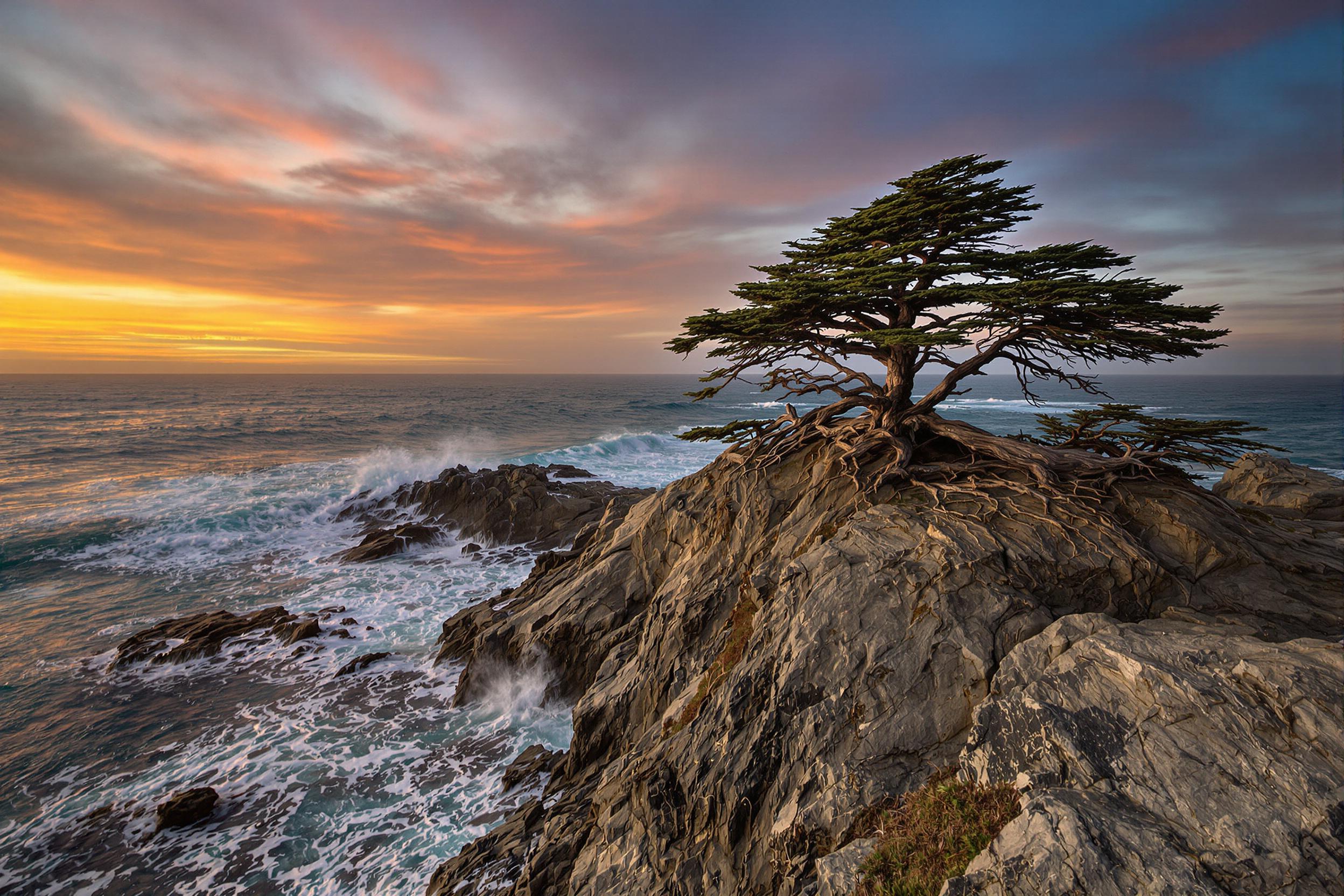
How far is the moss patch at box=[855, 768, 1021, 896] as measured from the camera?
4867 mm

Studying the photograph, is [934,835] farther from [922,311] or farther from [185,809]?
[185,809]

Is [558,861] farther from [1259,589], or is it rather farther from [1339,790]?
[1259,589]

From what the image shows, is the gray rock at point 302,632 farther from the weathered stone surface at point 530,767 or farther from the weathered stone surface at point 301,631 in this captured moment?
the weathered stone surface at point 530,767

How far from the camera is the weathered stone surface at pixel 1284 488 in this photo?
1409 cm

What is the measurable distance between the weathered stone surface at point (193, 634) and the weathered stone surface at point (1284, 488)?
30.5 metres

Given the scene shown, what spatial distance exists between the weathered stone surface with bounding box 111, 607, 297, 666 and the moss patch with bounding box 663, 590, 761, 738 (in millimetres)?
16379

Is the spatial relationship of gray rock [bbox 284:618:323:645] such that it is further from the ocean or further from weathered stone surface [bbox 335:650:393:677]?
weathered stone surface [bbox 335:650:393:677]

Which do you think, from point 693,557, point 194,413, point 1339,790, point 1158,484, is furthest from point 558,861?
point 194,413

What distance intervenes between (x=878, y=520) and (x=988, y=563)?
1812 millimetres

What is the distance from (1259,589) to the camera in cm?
745

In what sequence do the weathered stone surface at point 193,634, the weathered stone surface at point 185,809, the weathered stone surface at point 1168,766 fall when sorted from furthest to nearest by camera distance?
the weathered stone surface at point 193,634 < the weathered stone surface at point 185,809 < the weathered stone surface at point 1168,766

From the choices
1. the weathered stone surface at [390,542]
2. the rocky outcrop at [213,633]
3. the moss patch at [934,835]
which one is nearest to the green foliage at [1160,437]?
the moss patch at [934,835]

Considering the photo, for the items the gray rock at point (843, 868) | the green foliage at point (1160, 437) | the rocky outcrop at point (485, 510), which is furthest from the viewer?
the rocky outcrop at point (485, 510)

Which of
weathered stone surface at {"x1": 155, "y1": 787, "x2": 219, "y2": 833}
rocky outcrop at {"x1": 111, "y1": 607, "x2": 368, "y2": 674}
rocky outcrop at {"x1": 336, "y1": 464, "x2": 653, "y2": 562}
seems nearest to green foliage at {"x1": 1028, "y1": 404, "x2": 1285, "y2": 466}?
rocky outcrop at {"x1": 336, "y1": 464, "x2": 653, "y2": 562}
